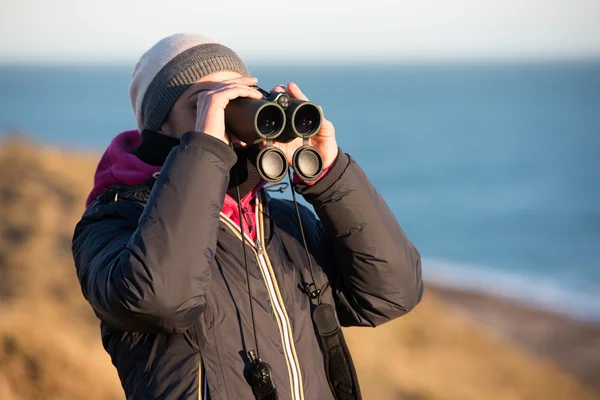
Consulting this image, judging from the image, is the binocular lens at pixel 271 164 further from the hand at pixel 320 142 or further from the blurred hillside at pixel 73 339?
the blurred hillside at pixel 73 339

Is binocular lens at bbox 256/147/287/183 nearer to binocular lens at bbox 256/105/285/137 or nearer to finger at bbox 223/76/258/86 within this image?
binocular lens at bbox 256/105/285/137

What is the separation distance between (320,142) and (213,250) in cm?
45

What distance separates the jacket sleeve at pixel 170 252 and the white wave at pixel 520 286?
1374 centimetres

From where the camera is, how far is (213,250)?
5.82 feet

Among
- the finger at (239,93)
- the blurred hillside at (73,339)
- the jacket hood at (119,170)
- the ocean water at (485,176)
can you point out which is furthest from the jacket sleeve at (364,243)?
the ocean water at (485,176)

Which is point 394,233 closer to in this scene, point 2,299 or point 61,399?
point 61,399

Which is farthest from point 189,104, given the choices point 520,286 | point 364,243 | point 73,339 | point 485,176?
point 485,176

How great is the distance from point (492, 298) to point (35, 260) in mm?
11037

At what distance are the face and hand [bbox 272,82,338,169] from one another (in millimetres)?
199

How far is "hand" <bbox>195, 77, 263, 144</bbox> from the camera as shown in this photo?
1842 mm

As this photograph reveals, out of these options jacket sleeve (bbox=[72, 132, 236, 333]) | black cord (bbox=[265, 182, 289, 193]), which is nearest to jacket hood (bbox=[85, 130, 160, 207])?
jacket sleeve (bbox=[72, 132, 236, 333])

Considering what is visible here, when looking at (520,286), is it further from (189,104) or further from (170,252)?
(170,252)

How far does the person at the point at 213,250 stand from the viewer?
1.72m

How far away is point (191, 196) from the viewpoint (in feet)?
5.74
